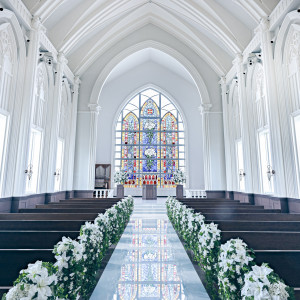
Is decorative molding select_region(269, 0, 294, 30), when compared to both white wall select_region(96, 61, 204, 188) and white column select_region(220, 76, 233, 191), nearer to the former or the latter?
white column select_region(220, 76, 233, 191)

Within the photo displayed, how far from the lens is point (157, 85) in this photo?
1527cm

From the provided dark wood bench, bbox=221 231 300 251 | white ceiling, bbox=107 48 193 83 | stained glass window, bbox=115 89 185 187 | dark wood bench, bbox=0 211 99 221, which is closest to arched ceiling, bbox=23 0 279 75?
white ceiling, bbox=107 48 193 83

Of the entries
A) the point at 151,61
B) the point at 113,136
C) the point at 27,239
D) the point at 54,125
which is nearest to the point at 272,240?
the point at 27,239

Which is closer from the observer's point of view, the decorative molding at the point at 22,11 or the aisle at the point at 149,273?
the aisle at the point at 149,273

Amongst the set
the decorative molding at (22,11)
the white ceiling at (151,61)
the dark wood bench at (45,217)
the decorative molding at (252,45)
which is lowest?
the dark wood bench at (45,217)

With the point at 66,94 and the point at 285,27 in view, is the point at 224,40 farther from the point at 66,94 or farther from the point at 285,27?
the point at 66,94

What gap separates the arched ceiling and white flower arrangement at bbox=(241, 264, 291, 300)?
748cm

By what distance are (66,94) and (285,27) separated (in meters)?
8.14

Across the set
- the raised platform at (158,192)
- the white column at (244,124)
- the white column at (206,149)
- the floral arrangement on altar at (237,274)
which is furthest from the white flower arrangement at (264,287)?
the raised platform at (158,192)

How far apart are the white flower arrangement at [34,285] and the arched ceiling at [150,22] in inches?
283

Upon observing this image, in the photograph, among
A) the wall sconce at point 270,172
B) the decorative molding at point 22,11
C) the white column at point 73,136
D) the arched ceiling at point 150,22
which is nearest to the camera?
the decorative molding at point 22,11

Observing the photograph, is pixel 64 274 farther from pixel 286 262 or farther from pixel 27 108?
pixel 27 108

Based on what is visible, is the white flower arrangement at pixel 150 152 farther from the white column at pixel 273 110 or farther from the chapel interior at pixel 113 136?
the white column at pixel 273 110

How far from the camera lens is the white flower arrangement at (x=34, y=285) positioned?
3.92 feet
